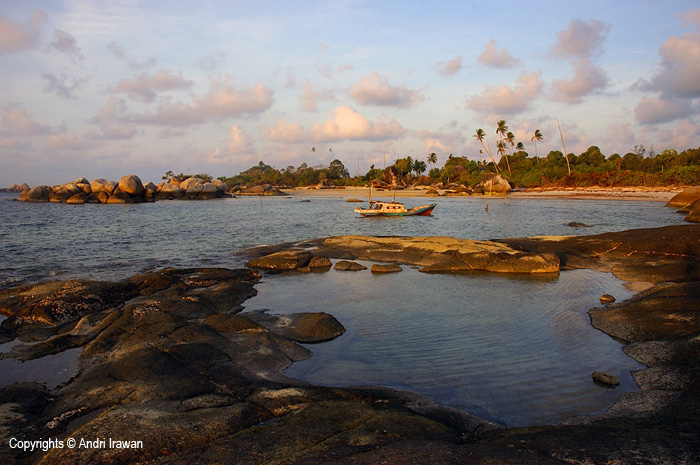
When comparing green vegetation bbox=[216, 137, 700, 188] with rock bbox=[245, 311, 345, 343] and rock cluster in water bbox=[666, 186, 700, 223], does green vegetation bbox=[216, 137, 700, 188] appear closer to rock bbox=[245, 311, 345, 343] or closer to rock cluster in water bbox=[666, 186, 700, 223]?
rock cluster in water bbox=[666, 186, 700, 223]

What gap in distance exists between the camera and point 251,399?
692 cm

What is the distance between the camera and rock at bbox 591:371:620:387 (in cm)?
791

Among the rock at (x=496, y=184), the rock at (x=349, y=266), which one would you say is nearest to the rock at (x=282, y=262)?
the rock at (x=349, y=266)

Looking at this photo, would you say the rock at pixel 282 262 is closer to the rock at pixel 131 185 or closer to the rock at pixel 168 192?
the rock at pixel 131 185

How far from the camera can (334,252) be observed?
23.6 meters

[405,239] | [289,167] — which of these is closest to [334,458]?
[405,239]

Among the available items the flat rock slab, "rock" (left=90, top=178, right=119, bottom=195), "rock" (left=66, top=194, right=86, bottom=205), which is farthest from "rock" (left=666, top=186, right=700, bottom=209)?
"rock" (left=66, top=194, right=86, bottom=205)

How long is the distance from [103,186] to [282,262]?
7916 centimetres

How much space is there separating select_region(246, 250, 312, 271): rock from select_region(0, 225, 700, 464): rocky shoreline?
18.2ft

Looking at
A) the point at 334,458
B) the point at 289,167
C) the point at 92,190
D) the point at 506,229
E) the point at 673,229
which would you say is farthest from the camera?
the point at 289,167

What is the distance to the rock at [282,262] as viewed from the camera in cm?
2019

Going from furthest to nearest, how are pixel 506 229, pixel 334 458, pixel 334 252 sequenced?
pixel 506 229 → pixel 334 252 → pixel 334 458

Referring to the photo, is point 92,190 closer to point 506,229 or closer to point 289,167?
point 506,229

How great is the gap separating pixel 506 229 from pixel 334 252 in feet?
72.7
